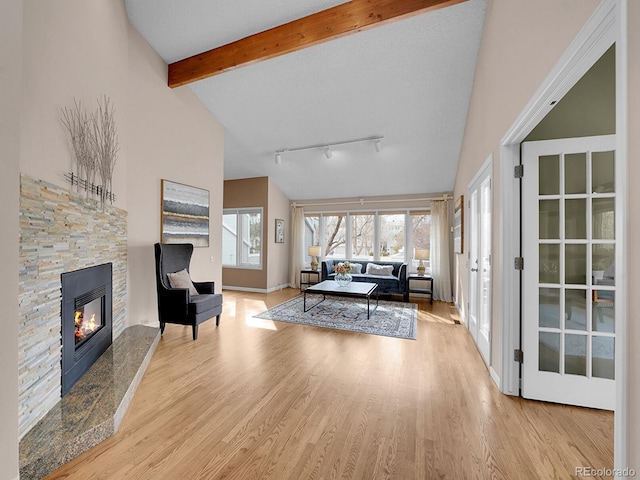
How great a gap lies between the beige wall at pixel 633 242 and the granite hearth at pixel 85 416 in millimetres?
2303

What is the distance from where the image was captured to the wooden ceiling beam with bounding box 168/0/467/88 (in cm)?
258

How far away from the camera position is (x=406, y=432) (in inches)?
65.3

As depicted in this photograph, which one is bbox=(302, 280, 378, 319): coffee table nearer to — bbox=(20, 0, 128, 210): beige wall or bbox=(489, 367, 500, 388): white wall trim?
bbox=(489, 367, 500, 388): white wall trim

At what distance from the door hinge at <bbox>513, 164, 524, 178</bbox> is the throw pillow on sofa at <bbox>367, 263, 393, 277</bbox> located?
3.97 meters

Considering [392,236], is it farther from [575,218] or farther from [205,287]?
[575,218]

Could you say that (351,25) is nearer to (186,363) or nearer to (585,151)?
(585,151)

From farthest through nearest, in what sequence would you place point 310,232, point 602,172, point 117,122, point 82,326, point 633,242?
point 310,232 < point 117,122 < point 82,326 < point 602,172 < point 633,242

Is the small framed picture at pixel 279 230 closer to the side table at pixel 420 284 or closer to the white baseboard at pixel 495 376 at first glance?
the side table at pixel 420 284

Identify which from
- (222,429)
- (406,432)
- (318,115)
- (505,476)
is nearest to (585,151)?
(505,476)

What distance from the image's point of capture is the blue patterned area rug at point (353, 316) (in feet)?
12.1

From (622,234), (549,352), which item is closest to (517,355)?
(549,352)

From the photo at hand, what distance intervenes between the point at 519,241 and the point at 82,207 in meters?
3.34

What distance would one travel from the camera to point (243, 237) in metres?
6.65

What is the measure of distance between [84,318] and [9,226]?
1.41 metres
